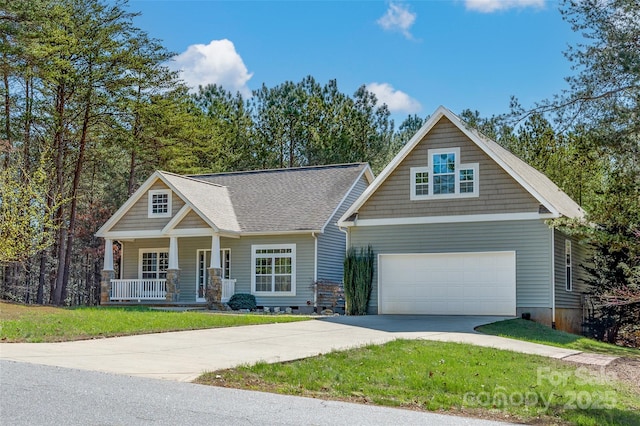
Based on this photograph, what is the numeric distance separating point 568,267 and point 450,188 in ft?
15.6

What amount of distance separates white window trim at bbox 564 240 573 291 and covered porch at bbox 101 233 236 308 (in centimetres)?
1185

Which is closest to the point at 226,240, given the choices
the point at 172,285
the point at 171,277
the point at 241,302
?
the point at 171,277

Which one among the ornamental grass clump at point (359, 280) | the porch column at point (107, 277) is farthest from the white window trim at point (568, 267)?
the porch column at point (107, 277)

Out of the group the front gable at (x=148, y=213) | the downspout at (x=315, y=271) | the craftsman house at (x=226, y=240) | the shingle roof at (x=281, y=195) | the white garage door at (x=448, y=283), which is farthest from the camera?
the front gable at (x=148, y=213)

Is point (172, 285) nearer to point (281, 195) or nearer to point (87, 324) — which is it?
point (281, 195)

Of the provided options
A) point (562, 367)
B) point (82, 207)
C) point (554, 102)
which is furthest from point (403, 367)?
point (82, 207)

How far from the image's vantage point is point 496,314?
22.4 m

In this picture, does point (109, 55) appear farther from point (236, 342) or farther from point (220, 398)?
point (220, 398)

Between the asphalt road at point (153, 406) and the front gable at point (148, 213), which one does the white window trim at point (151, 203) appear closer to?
the front gable at point (148, 213)

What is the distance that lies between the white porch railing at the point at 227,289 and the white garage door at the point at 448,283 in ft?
20.6

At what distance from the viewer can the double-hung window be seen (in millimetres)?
30141

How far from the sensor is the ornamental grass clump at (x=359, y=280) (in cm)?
2394

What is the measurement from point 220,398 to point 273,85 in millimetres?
37743

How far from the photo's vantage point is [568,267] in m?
24.2
